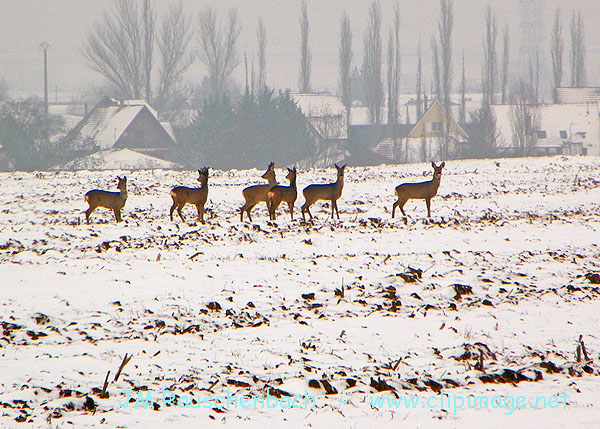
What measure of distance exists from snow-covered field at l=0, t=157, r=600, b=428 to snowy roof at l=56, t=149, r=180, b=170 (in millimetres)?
38438

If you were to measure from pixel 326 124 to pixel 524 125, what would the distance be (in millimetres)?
17790

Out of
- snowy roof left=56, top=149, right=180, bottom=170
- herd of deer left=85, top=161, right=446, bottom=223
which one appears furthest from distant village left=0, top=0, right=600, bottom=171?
herd of deer left=85, top=161, right=446, bottom=223

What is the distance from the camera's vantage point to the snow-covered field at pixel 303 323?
5.54m

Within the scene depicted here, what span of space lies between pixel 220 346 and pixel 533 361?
3004 mm

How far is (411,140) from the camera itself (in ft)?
230

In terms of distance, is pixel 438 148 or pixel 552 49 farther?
pixel 552 49

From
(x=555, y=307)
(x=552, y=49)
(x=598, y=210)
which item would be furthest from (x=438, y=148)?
(x=555, y=307)

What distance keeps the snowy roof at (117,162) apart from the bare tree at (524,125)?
3036 cm

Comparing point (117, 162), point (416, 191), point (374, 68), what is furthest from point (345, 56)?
point (416, 191)

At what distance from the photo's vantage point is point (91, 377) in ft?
20.1

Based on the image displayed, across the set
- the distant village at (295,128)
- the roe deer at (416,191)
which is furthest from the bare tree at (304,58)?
the roe deer at (416,191)

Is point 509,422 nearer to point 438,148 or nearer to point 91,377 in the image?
point 91,377

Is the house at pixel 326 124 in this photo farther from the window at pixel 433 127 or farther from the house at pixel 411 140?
the window at pixel 433 127

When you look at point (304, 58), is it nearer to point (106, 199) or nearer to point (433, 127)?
point (433, 127)
